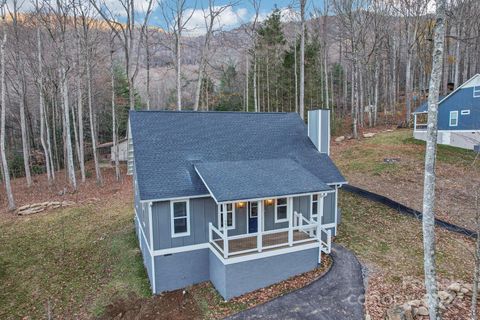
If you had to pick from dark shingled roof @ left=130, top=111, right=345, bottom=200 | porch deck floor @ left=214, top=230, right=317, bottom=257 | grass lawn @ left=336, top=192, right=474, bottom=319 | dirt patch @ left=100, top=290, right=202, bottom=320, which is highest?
dark shingled roof @ left=130, top=111, right=345, bottom=200

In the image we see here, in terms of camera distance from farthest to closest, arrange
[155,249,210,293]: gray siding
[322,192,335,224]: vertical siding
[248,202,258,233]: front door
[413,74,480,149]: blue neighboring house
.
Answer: [413,74,480,149]: blue neighboring house < [322,192,335,224]: vertical siding < [248,202,258,233]: front door < [155,249,210,293]: gray siding

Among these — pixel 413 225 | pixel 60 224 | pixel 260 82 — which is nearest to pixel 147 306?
pixel 60 224

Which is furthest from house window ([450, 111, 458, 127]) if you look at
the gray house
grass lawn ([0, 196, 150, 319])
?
grass lawn ([0, 196, 150, 319])

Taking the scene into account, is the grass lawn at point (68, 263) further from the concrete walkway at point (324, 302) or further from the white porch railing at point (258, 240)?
the concrete walkway at point (324, 302)

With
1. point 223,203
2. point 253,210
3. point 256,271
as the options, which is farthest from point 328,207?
point 223,203

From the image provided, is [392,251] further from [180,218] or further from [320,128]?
[180,218]

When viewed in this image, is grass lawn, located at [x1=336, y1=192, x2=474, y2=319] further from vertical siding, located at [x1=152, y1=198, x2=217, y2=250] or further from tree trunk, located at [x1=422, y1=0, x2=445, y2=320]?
vertical siding, located at [x1=152, y1=198, x2=217, y2=250]
